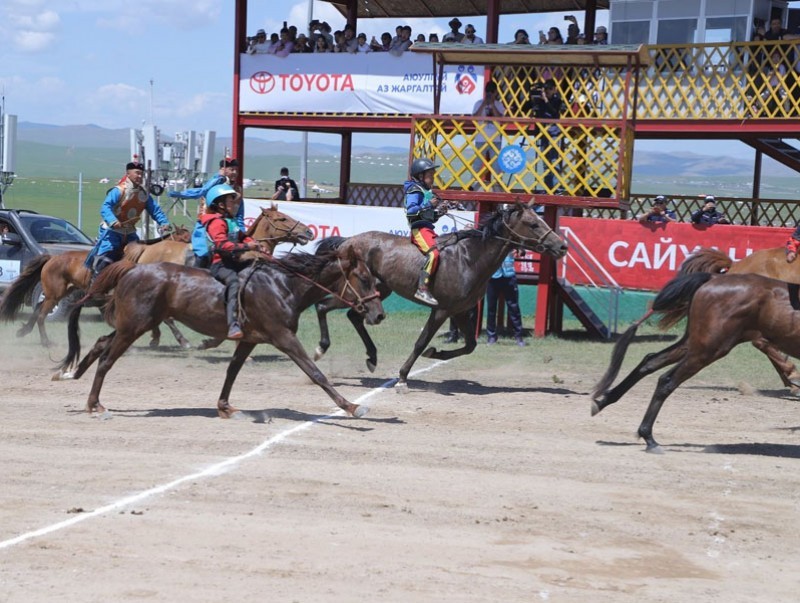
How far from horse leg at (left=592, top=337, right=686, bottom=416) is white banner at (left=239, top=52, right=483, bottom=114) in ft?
43.1

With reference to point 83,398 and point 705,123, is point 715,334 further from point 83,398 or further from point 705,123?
point 705,123

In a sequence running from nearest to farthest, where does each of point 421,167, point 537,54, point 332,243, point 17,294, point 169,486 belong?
point 169,486, point 421,167, point 332,243, point 17,294, point 537,54

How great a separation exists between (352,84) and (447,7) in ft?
17.6

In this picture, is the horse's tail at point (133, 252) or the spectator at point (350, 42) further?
the spectator at point (350, 42)

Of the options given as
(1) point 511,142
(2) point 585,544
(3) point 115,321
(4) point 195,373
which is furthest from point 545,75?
(2) point 585,544

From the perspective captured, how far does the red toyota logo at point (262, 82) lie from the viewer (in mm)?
25688

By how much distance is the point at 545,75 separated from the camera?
20844 millimetres

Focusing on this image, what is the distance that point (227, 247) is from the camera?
11.4 metres

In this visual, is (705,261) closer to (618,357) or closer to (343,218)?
(618,357)

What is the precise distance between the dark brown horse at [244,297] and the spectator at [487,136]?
8120 millimetres

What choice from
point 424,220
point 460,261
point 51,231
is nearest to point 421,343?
point 460,261

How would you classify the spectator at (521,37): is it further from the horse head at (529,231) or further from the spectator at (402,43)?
the horse head at (529,231)

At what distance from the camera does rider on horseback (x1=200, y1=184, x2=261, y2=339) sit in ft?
37.1

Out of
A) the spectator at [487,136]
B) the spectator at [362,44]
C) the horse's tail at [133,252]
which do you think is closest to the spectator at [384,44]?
the spectator at [362,44]
